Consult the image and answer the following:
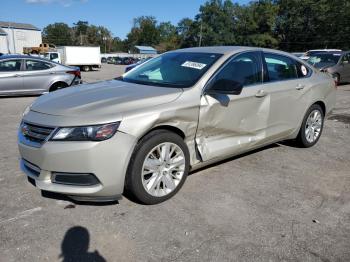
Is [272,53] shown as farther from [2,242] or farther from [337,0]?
[337,0]

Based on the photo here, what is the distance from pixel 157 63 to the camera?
4.84 metres

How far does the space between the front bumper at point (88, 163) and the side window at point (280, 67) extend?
2449 mm

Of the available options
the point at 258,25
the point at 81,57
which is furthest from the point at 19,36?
the point at 81,57

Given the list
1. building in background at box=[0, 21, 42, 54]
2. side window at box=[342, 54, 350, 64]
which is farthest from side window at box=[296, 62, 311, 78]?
building in background at box=[0, 21, 42, 54]

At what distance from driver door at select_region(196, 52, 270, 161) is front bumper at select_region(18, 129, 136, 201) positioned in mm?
1026

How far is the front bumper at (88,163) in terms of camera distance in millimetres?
3176

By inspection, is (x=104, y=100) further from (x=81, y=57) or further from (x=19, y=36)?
(x=19, y=36)

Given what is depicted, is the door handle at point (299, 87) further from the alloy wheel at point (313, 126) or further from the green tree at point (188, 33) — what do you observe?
the green tree at point (188, 33)

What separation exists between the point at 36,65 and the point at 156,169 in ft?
29.5

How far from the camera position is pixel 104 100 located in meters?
3.55

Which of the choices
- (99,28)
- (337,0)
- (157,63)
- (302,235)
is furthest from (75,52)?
(99,28)

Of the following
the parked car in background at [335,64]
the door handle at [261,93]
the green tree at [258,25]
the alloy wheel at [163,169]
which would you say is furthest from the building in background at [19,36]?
the alloy wheel at [163,169]

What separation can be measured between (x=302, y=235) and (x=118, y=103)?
2.08m

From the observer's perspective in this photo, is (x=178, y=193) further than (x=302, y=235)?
Yes
